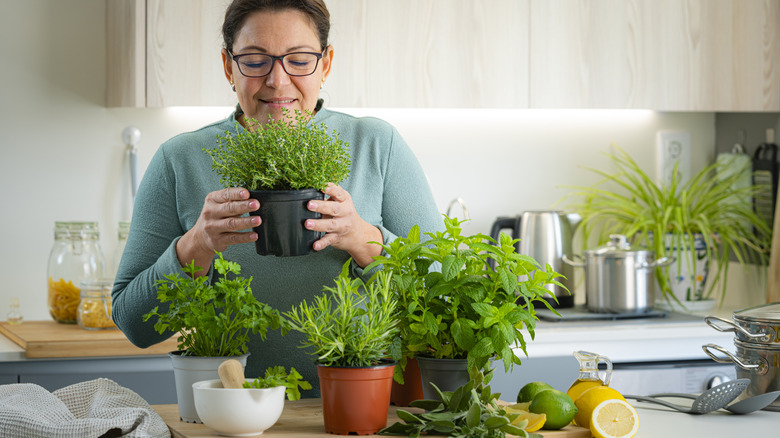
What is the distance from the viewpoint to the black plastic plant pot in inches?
45.1

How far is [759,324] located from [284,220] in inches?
30.6

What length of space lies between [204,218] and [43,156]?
5.56ft

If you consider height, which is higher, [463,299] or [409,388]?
[463,299]

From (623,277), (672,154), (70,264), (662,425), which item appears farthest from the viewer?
(672,154)

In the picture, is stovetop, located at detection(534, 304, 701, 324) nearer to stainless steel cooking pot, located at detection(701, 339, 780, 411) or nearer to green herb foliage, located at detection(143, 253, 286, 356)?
stainless steel cooking pot, located at detection(701, 339, 780, 411)

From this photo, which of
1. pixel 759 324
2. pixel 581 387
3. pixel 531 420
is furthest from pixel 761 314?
pixel 531 420

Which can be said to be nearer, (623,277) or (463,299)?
(463,299)

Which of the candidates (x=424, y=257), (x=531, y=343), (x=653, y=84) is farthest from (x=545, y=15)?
(x=424, y=257)

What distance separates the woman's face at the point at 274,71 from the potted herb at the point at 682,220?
175cm

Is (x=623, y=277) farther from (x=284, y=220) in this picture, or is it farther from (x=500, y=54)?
(x=284, y=220)

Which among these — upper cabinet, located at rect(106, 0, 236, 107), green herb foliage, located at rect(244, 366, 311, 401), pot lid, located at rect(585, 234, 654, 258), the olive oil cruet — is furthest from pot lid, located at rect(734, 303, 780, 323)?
upper cabinet, located at rect(106, 0, 236, 107)

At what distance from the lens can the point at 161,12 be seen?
2543 mm

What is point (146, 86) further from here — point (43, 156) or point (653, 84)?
point (653, 84)

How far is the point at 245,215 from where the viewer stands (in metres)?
1.36
